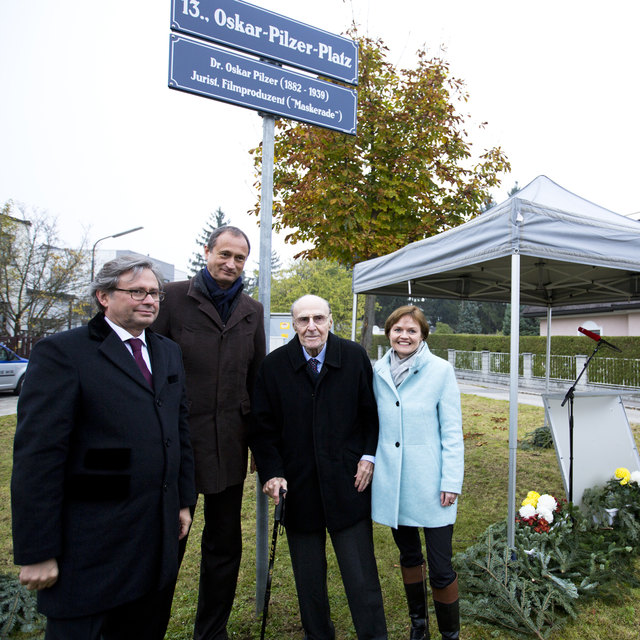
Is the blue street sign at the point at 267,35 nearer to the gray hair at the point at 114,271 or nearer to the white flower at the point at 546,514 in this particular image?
the gray hair at the point at 114,271

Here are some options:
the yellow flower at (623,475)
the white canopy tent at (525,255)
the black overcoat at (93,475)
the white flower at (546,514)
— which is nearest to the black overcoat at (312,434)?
the black overcoat at (93,475)

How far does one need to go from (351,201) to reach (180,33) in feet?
16.9

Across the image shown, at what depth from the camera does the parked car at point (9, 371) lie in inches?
516

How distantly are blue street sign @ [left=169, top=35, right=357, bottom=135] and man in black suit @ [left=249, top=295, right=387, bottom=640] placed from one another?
112cm

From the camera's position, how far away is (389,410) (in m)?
2.39

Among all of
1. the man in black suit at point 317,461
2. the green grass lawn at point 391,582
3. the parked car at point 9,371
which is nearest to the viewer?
the man in black suit at point 317,461

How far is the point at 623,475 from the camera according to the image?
12.8 ft

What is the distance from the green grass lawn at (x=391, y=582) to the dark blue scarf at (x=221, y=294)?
178 cm

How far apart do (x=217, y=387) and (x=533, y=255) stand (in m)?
2.16

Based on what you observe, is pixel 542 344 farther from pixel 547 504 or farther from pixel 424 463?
pixel 424 463

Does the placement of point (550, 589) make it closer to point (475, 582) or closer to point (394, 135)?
point (475, 582)

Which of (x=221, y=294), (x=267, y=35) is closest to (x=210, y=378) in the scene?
(x=221, y=294)

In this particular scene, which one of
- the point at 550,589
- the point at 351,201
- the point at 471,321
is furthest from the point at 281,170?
the point at 471,321

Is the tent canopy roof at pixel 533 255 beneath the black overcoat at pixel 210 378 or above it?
above
